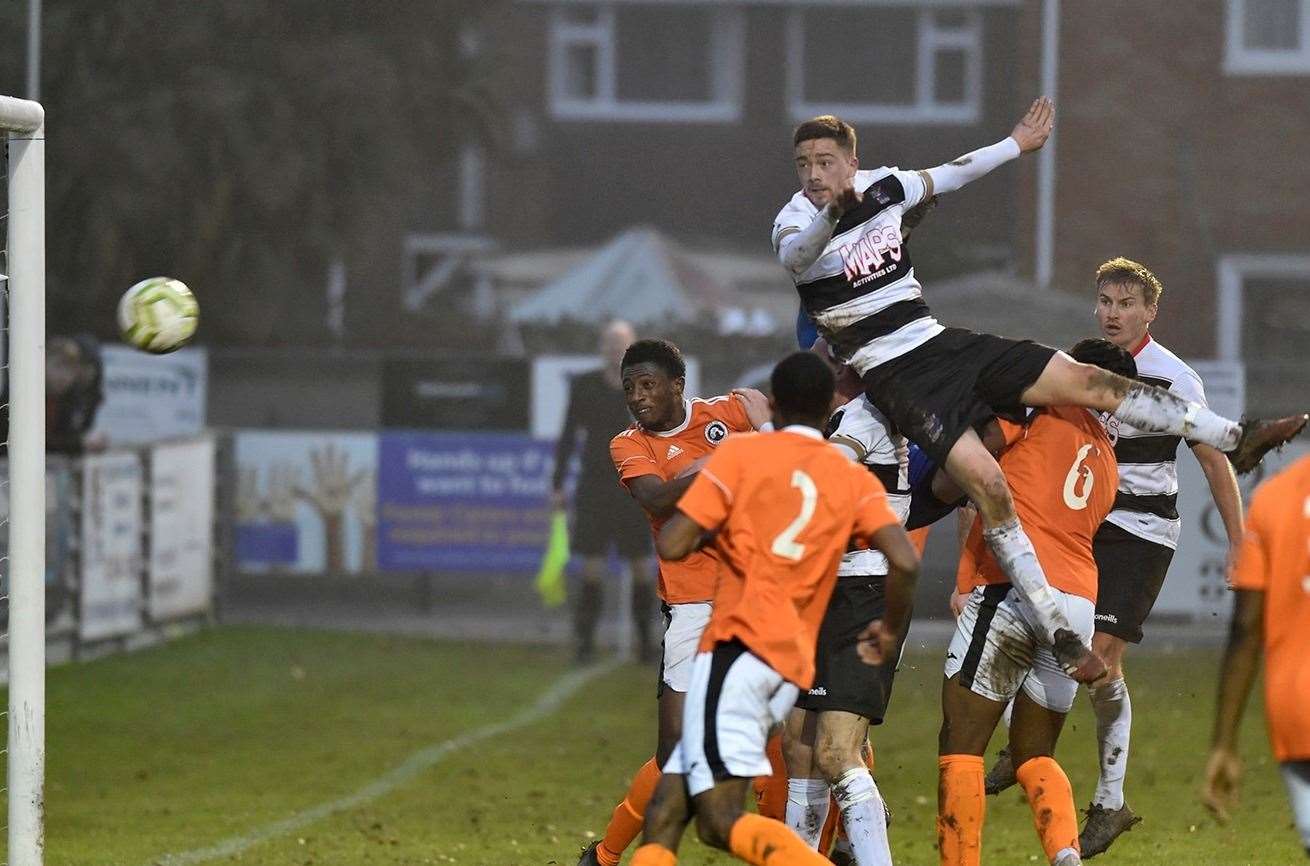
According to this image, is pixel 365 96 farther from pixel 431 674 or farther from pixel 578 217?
pixel 578 217

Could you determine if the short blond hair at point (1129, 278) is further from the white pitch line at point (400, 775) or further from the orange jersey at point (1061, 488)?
the white pitch line at point (400, 775)

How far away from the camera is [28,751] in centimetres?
802

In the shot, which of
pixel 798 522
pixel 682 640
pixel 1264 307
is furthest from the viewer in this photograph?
pixel 1264 307

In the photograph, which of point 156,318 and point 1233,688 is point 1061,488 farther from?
point 156,318

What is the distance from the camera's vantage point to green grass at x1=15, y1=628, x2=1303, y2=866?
30.5ft

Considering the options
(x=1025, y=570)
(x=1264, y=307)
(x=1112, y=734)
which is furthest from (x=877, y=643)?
(x=1264, y=307)

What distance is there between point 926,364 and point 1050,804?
1.69 m

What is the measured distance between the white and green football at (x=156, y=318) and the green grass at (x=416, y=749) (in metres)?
2.30

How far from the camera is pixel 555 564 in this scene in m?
18.2

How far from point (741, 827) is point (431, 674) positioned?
33.1 ft

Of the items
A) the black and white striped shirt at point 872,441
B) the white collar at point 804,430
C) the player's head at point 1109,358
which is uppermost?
the player's head at point 1109,358

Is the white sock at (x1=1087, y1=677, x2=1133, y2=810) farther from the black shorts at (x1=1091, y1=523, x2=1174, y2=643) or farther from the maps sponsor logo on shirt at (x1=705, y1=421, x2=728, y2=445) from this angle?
the maps sponsor logo on shirt at (x1=705, y1=421, x2=728, y2=445)

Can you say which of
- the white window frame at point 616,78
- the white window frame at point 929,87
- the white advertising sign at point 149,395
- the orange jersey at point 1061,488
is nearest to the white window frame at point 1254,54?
the white window frame at point 929,87

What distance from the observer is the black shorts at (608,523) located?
16.1 m
